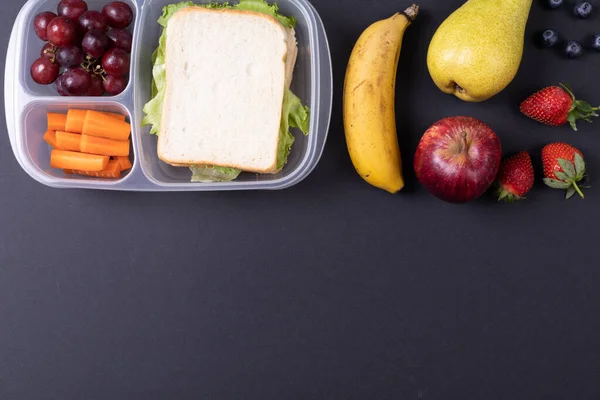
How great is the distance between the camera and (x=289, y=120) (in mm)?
1149

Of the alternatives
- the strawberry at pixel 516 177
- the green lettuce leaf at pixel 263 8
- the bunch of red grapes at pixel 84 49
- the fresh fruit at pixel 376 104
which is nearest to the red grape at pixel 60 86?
the bunch of red grapes at pixel 84 49

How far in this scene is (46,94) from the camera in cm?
117

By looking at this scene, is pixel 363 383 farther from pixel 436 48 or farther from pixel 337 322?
pixel 436 48

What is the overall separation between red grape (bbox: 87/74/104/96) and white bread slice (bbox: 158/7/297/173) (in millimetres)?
125

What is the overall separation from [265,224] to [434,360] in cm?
42

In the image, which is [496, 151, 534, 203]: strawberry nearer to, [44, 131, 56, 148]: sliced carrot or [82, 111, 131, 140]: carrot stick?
[82, 111, 131, 140]: carrot stick

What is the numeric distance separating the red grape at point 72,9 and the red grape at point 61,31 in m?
0.03

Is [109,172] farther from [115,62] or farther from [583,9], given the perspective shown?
[583,9]

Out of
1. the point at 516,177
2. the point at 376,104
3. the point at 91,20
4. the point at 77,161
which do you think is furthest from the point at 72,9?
the point at 516,177

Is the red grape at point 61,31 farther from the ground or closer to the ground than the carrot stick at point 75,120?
farther from the ground

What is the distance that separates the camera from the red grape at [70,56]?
1.09 m

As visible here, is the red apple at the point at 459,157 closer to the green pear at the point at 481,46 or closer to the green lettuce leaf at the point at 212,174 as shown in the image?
the green pear at the point at 481,46

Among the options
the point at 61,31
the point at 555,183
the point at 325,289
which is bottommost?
the point at 325,289

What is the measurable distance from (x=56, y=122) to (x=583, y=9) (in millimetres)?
1000
